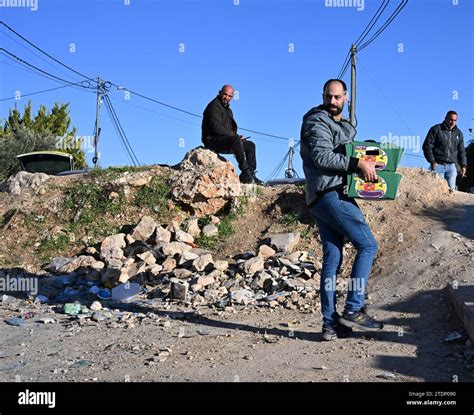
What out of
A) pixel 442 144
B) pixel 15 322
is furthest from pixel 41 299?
pixel 442 144

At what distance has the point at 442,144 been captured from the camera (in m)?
9.55

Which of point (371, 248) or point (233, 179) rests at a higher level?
point (233, 179)

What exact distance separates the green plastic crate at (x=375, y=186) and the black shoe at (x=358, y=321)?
938 mm

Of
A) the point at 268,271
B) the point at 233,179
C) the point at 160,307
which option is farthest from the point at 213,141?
the point at 160,307

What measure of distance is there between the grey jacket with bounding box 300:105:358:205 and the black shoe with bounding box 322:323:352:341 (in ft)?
3.31

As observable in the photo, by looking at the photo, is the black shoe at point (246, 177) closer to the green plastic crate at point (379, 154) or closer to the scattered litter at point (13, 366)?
the green plastic crate at point (379, 154)

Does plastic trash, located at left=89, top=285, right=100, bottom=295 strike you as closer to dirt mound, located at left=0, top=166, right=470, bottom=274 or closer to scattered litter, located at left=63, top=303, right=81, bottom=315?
scattered litter, located at left=63, top=303, right=81, bottom=315

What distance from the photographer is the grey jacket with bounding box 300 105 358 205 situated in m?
4.56

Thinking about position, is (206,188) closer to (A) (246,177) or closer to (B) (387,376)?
(A) (246,177)

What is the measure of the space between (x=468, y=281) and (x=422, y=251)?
1102mm

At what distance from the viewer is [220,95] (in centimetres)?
972
